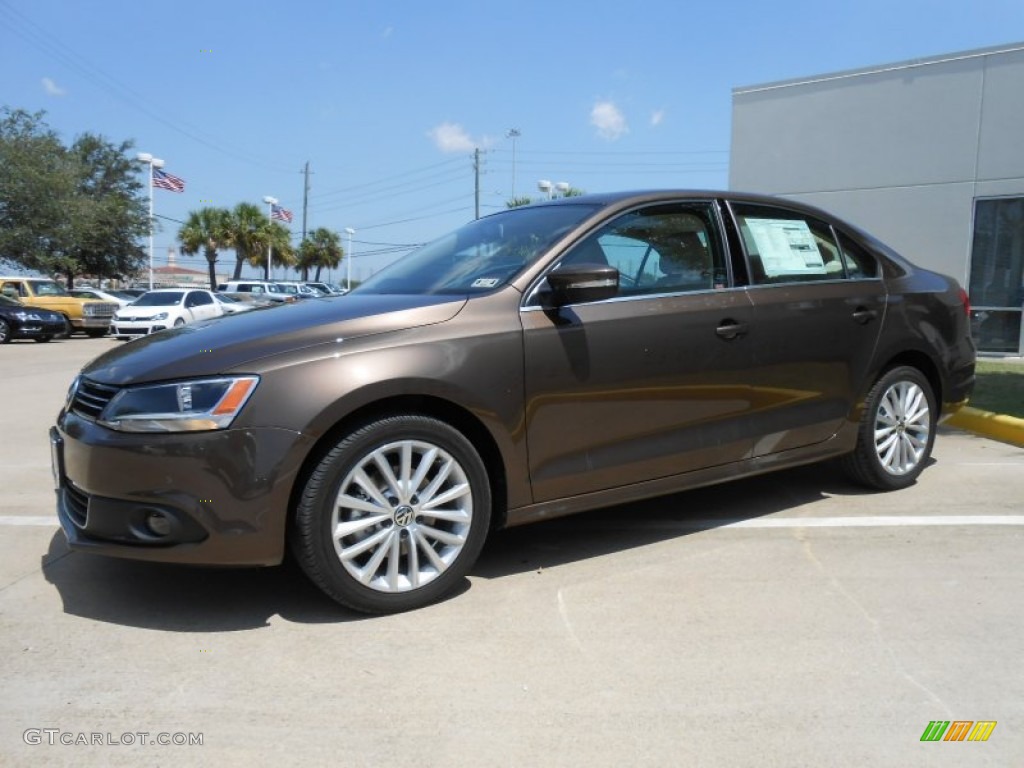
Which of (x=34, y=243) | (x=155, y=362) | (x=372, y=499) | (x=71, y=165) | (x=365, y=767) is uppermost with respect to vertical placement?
(x=71, y=165)

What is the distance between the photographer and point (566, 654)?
9.59ft

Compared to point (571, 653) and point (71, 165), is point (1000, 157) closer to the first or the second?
point (571, 653)

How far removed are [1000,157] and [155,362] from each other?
1364 cm

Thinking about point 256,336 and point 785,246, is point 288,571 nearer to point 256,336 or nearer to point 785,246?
point 256,336

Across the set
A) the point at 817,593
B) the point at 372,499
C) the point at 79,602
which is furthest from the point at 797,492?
the point at 79,602

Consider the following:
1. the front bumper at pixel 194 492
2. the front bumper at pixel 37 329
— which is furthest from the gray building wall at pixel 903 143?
the front bumper at pixel 37 329

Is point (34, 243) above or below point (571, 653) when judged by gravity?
above

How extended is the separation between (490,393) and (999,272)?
1277 cm

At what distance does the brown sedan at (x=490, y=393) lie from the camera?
2963 mm

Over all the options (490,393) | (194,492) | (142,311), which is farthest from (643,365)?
(142,311)

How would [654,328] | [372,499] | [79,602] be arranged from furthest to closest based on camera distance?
[654,328] → [79,602] → [372,499]

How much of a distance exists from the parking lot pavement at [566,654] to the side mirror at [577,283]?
48.3 inches

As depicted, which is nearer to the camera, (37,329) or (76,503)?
(76,503)

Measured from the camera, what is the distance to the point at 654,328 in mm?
3744
